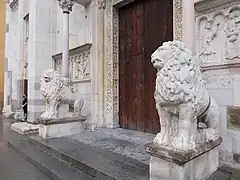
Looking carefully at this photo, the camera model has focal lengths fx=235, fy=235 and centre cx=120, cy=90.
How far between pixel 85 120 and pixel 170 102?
10.2ft

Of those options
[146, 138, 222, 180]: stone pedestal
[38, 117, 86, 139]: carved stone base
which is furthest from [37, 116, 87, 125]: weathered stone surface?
[146, 138, 222, 180]: stone pedestal

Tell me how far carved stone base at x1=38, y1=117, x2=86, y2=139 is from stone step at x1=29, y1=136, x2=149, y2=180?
447 millimetres

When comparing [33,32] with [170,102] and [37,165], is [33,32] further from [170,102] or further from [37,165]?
[170,102]

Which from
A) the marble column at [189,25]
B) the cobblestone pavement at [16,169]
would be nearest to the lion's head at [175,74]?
the marble column at [189,25]

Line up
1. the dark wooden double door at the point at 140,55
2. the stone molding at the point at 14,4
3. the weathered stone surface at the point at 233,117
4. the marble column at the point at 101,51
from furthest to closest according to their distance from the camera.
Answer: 1. the stone molding at the point at 14,4
2. the marble column at the point at 101,51
3. the dark wooden double door at the point at 140,55
4. the weathered stone surface at the point at 233,117

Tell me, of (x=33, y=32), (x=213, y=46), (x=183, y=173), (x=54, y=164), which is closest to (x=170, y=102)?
(x=183, y=173)

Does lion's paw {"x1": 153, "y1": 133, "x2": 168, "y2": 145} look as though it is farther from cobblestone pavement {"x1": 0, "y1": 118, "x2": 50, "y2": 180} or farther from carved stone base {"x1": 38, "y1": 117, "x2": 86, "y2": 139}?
carved stone base {"x1": 38, "y1": 117, "x2": 86, "y2": 139}

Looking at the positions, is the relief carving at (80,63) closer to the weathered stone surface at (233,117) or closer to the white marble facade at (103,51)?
the white marble facade at (103,51)

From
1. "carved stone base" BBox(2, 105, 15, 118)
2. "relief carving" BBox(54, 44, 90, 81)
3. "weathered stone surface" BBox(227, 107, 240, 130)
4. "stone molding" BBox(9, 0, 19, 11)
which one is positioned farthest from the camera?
"stone molding" BBox(9, 0, 19, 11)

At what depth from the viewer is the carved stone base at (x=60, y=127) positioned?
4.01m

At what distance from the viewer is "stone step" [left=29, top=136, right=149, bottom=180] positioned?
2.15 meters

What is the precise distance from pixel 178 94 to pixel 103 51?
3305 mm

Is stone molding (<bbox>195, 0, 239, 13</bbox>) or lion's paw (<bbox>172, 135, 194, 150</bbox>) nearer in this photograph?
lion's paw (<bbox>172, 135, 194, 150</bbox>)

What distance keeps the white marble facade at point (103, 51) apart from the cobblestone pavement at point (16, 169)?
5.59ft
